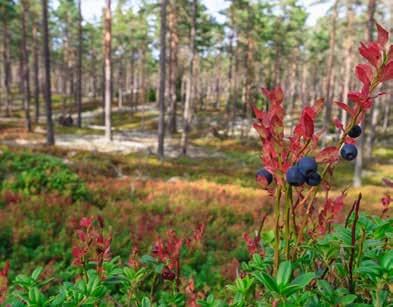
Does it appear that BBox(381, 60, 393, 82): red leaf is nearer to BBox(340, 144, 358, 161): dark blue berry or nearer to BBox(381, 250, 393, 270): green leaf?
BBox(340, 144, 358, 161): dark blue berry

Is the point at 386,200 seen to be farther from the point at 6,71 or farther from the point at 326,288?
the point at 6,71

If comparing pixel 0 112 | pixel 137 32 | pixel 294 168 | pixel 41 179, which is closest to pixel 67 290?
pixel 294 168

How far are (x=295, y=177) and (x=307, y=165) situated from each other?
51mm

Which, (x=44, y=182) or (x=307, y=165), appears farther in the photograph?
(x=44, y=182)

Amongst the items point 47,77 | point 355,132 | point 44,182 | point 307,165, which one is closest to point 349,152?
point 355,132

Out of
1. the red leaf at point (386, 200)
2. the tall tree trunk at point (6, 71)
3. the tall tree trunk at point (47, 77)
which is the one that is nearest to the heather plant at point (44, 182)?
the red leaf at point (386, 200)

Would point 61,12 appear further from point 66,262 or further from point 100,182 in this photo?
point 66,262

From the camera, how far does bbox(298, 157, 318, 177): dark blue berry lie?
110 cm

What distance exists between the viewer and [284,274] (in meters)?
1.20

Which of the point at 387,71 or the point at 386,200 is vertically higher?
the point at 387,71

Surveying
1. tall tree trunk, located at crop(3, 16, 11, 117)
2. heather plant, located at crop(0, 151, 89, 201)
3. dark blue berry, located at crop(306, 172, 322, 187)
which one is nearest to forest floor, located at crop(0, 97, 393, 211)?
tall tree trunk, located at crop(3, 16, 11, 117)

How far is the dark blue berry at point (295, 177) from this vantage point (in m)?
1.09

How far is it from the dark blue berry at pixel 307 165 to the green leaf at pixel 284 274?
1.05ft

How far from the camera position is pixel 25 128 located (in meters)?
29.0
